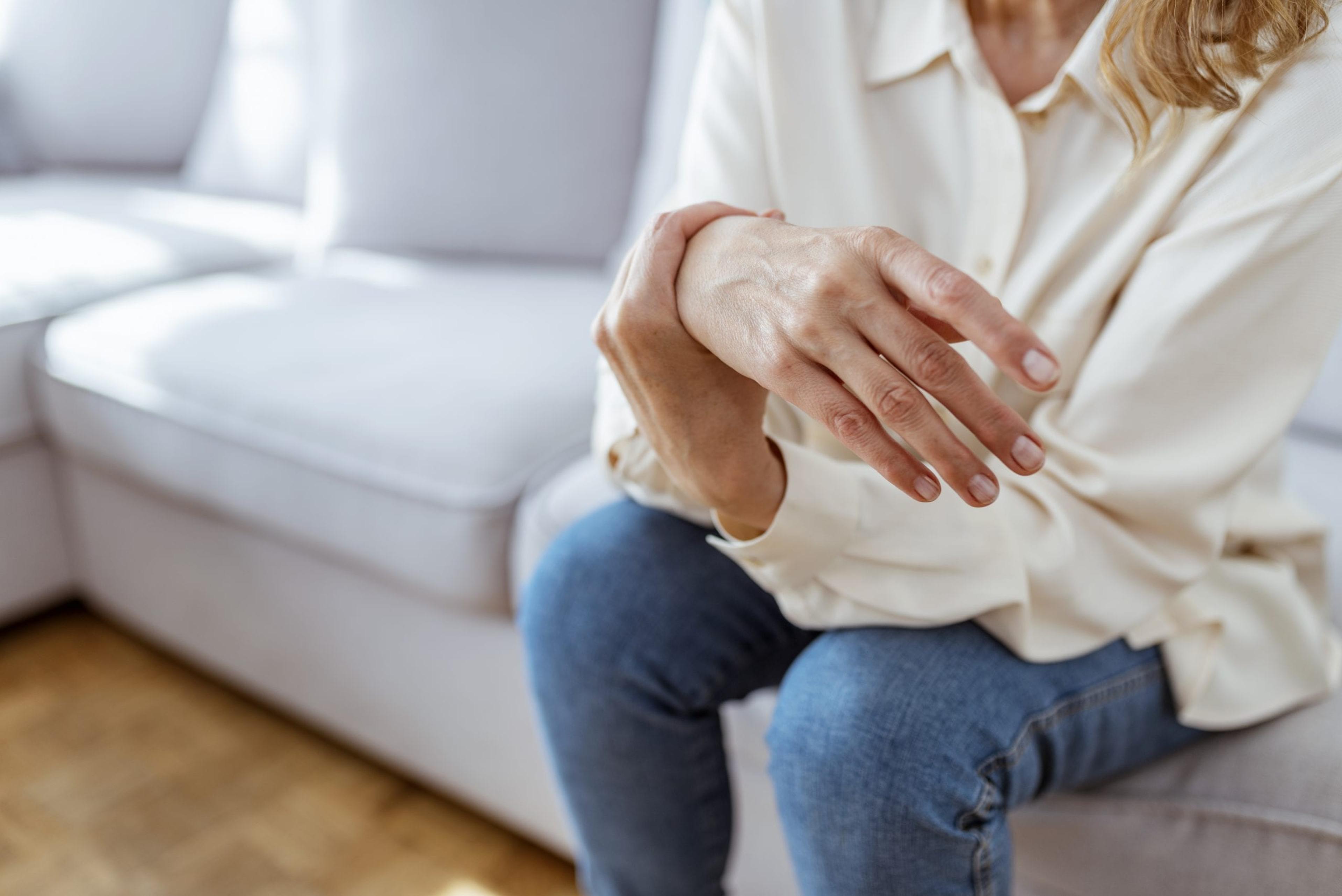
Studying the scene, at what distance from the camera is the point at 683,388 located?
613 millimetres

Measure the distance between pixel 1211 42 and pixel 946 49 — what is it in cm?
18

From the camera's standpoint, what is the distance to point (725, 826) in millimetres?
810

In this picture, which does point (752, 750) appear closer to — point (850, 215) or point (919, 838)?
point (919, 838)

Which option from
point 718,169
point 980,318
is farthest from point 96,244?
point 980,318

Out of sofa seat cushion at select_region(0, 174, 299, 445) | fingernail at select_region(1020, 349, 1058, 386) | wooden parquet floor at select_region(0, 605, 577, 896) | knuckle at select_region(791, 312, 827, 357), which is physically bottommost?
wooden parquet floor at select_region(0, 605, 577, 896)

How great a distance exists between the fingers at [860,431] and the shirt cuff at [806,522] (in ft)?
0.49

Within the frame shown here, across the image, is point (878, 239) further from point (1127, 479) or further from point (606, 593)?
point (606, 593)

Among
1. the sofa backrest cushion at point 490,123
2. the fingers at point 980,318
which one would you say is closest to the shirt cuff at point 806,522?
the fingers at point 980,318

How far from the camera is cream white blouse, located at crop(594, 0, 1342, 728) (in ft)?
2.09

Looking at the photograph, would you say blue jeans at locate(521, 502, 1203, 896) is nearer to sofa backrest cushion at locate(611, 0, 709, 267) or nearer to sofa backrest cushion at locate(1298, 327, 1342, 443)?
sofa backrest cushion at locate(1298, 327, 1342, 443)

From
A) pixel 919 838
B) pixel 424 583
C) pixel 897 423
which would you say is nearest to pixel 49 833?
pixel 424 583

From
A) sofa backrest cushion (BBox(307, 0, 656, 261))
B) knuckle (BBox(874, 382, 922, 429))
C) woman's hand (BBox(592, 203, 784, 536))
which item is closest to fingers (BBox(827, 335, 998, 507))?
knuckle (BBox(874, 382, 922, 429))

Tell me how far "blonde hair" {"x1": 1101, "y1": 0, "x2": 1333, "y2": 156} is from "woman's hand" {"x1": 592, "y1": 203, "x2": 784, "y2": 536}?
254 millimetres

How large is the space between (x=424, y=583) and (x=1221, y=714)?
2.27 feet
